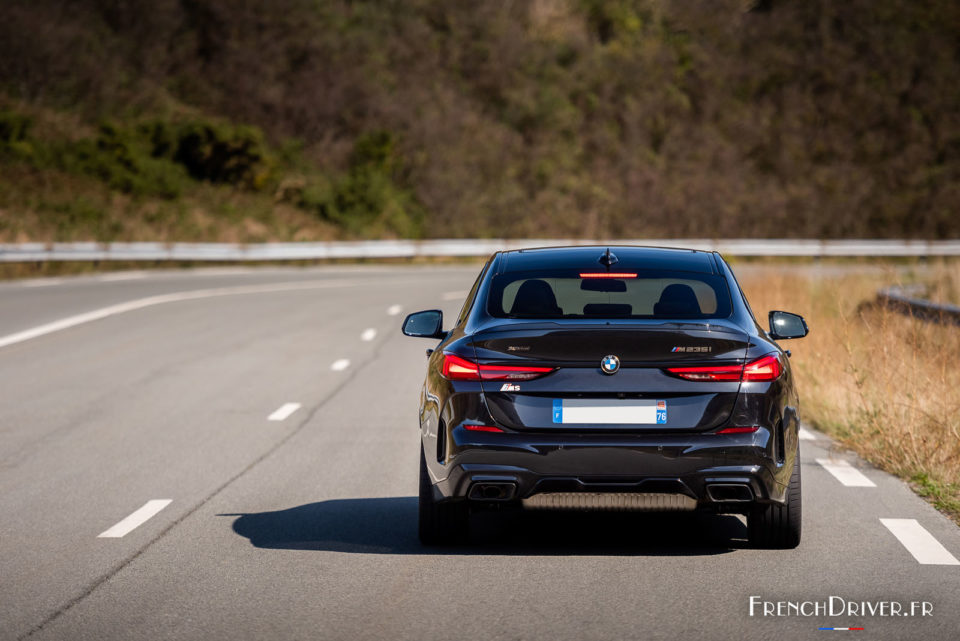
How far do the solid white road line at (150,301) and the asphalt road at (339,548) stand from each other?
6.71 metres

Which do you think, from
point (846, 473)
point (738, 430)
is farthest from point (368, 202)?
A: point (738, 430)

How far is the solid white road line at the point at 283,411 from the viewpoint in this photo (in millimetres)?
12000

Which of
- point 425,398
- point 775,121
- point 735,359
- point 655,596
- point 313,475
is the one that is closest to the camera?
point 655,596

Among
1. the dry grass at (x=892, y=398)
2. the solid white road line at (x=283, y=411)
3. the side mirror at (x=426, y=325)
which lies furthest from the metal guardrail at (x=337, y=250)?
the side mirror at (x=426, y=325)

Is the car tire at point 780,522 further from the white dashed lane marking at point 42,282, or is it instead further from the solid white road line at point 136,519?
the white dashed lane marking at point 42,282

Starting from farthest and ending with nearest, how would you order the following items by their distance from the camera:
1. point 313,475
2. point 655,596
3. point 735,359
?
point 313,475, point 735,359, point 655,596

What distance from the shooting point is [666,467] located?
20.1 feet

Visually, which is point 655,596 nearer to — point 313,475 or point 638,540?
point 638,540

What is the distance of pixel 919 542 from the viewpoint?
6.93 metres

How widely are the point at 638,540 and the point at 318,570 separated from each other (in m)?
1.75

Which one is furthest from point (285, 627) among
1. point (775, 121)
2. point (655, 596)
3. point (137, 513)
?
point (775, 121)

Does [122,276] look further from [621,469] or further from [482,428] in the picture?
[621,469]

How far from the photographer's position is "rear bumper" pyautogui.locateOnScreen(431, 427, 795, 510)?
20.1 ft

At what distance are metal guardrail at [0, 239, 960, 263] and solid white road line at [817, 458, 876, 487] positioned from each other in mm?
18592
